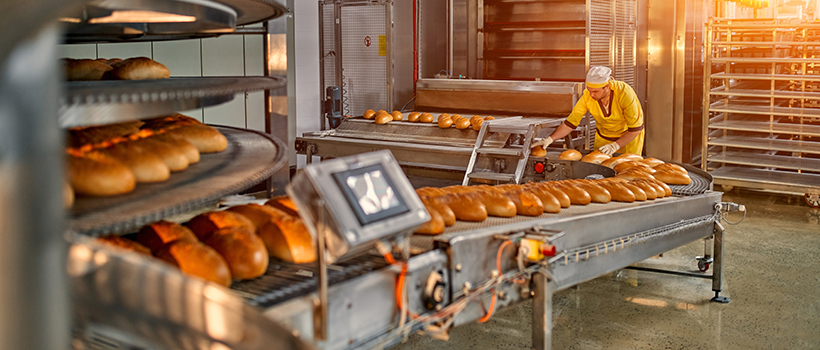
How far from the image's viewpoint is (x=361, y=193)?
1445mm

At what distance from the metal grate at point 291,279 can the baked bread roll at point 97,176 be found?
13.7 inches

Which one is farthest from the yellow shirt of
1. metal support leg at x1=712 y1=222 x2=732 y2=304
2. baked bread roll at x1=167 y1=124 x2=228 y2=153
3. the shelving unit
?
baked bread roll at x1=167 y1=124 x2=228 y2=153

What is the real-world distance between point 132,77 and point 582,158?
3.13 m

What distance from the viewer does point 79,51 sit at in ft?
17.9

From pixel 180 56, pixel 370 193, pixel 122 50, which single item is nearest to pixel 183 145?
pixel 370 193

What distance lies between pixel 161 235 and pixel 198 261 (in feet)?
0.75

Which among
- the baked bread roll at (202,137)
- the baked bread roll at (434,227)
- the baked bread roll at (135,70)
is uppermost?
the baked bread roll at (135,70)

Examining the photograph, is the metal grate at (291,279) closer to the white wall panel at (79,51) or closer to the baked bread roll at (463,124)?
the baked bread roll at (463,124)

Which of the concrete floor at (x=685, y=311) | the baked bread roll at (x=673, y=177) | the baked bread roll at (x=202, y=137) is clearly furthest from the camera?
the baked bread roll at (x=673, y=177)

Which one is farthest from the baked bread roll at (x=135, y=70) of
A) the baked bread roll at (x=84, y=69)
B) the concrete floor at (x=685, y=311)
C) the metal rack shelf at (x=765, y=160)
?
the metal rack shelf at (x=765, y=160)

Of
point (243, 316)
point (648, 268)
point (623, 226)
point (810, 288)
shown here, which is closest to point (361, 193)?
point (243, 316)

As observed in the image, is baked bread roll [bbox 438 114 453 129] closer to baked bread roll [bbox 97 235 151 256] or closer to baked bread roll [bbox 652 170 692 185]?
baked bread roll [bbox 652 170 692 185]

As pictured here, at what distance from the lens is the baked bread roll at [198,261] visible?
1.54 meters

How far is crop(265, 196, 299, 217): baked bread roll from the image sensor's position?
2014 mm
